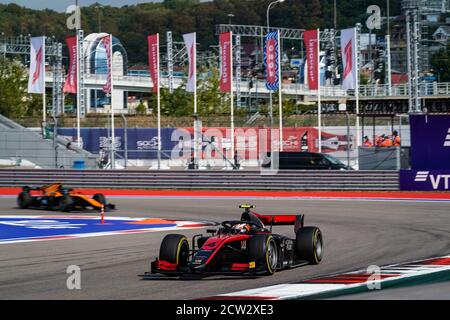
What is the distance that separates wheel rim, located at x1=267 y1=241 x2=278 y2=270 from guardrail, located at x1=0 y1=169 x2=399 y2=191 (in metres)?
19.3

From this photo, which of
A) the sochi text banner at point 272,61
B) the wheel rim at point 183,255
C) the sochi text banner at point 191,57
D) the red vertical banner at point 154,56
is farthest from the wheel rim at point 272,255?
the red vertical banner at point 154,56

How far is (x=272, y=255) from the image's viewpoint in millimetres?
13188

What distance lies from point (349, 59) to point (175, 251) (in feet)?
99.0

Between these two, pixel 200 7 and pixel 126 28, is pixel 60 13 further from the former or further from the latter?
pixel 200 7

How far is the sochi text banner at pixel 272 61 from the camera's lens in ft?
143

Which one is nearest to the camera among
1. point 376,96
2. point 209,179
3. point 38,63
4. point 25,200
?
point 25,200

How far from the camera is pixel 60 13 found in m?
175

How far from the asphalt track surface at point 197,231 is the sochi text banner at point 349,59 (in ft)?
47.7

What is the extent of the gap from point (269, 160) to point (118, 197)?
8853 mm

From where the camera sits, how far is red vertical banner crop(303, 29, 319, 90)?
43.5m

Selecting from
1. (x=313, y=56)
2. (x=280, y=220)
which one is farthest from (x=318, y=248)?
(x=313, y=56)

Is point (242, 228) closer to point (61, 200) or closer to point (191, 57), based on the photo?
point (61, 200)

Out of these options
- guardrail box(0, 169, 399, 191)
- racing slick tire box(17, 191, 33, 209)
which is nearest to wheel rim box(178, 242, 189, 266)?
racing slick tire box(17, 191, 33, 209)
